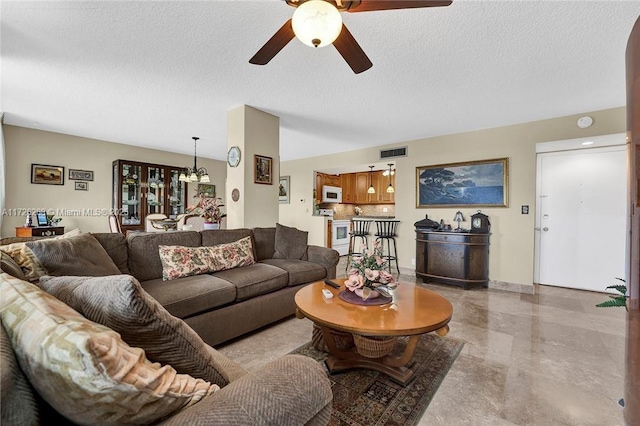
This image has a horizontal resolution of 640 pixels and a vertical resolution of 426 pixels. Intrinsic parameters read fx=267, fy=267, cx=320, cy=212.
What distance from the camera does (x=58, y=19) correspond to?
1.85 meters

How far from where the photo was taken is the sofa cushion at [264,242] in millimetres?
3200

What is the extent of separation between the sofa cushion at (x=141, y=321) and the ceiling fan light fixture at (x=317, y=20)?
1328 mm

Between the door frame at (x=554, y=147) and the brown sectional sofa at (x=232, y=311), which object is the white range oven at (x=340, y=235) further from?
the door frame at (x=554, y=147)

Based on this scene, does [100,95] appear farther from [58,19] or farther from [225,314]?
[225,314]

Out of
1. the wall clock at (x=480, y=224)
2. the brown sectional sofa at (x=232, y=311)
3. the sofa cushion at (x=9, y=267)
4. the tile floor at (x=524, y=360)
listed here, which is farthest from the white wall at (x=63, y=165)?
the wall clock at (x=480, y=224)

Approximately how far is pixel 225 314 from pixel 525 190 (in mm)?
4134

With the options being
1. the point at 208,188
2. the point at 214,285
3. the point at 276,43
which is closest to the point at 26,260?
the point at 214,285

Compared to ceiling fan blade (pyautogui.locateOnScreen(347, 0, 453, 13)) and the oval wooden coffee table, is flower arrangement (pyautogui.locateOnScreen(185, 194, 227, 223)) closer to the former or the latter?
the oval wooden coffee table

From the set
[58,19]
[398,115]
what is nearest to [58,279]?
[58,19]

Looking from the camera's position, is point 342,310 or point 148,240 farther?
point 148,240

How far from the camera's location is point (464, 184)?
418cm

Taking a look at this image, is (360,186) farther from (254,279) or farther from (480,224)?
(254,279)

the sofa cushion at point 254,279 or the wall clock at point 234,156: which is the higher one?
the wall clock at point 234,156

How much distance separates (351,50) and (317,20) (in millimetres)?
484
